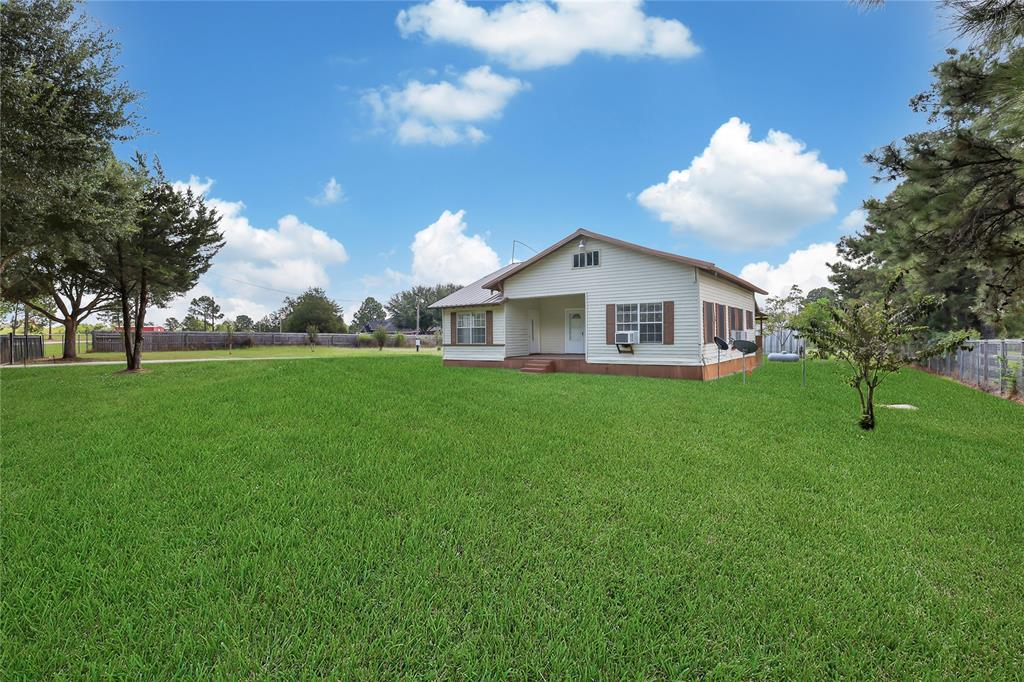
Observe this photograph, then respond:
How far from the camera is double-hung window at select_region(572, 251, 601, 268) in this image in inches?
564

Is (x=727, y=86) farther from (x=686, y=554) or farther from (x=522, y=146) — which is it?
(x=686, y=554)

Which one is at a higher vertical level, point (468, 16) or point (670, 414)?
point (468, 16)

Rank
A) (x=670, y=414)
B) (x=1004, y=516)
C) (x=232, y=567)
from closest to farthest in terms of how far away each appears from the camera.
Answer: (x=232, y=567) < (x=1004, y=516) < (x=670, y=414)

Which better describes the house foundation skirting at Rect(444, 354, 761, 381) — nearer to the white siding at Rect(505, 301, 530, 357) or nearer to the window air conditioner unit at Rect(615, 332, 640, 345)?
the white siding at Rect(505, 301, 530, 357)

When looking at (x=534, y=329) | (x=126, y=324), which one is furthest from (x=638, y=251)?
(x=126, y=324)

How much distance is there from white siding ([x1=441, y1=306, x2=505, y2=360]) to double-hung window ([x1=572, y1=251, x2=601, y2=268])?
11.0ft

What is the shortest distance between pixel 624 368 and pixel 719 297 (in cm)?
435

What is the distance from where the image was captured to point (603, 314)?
14352mm

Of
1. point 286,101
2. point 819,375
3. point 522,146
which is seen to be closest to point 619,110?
point 522,146

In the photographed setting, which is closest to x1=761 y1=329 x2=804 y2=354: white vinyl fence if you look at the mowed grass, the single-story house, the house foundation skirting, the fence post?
the single-story house

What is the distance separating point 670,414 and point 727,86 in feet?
27.8

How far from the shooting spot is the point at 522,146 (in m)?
15.6

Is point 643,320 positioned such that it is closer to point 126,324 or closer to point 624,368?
point 624,368

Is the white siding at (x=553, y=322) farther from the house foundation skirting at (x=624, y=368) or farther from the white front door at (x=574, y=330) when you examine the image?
the house foundation skirting at (x=624, y=368)
